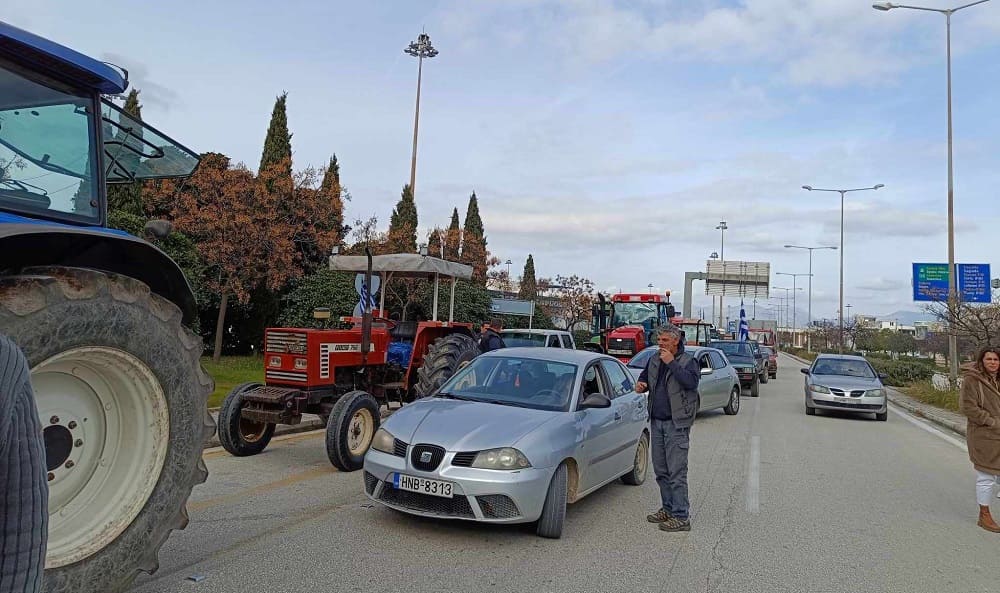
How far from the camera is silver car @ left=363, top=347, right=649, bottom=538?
18.2 feet

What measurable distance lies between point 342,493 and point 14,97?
185 inches

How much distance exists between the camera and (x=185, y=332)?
427cm

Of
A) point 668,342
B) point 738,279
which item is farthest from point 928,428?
point 738,279

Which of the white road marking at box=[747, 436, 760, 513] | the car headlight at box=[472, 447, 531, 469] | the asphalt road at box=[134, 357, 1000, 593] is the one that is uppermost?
the car headlight at box=[472, 447, 531, 469]

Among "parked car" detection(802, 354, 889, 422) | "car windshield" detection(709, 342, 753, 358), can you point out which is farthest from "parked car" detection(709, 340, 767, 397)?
"parked car" detection(802, 354, 889, 422)

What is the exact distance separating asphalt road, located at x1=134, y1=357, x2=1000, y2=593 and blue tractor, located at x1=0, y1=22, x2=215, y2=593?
40.3 inches

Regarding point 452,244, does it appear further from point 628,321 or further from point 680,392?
point 680,392

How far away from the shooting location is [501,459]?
560 cm

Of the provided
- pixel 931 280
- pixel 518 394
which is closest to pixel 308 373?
pixel 518 394

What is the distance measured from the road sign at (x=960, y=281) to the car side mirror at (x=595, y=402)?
21.8 m

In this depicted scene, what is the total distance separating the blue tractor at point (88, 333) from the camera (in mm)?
3477

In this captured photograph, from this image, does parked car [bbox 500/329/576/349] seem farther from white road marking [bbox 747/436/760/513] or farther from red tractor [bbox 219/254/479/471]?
white road marking [bbox 747/436/760/513]

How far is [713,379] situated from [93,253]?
528 inches

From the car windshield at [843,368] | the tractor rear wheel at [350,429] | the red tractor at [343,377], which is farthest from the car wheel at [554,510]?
the car windshield at [843,368]
